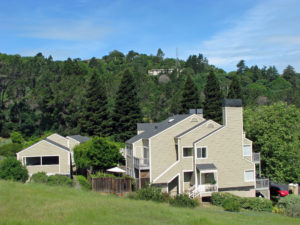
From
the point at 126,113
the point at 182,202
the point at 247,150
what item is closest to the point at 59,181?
the point at 182,202

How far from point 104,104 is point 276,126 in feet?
95.3

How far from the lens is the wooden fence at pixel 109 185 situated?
26547 millimetres

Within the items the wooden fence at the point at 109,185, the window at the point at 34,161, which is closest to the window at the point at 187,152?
the wooden fence at the point at 109,185

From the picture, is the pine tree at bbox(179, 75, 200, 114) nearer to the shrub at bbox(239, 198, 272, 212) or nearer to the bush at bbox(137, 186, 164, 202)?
the shrub at bbox(239, 198, 272, 212)

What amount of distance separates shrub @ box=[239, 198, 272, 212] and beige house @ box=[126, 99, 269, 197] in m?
2.86

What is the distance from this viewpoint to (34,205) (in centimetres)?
1535

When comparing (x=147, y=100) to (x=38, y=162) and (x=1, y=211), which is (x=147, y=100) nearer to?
(x=38, y=162)

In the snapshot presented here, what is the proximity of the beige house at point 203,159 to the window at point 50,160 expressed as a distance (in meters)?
8.58

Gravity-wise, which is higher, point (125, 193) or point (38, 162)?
point (38, 162)

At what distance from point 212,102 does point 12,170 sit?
111 feet

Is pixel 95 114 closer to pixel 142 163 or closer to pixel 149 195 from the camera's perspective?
pixel 142 163

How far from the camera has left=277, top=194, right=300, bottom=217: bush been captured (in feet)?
74.7

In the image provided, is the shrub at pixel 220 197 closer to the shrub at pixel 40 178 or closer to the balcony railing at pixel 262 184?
the balcony railing at pixel 262 184

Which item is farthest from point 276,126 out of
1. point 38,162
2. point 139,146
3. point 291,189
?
point 38,162
